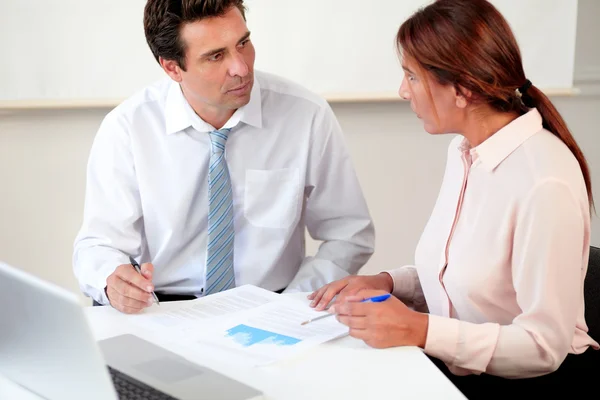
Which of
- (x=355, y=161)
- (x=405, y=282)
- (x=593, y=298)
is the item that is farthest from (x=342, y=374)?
(x=355, y=161)

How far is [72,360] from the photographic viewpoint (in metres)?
1.05

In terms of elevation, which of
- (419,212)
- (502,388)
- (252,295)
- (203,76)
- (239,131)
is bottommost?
(419,212)

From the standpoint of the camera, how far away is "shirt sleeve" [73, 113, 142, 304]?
6.71 feet

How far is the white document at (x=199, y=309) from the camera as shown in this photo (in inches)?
A: 60.4

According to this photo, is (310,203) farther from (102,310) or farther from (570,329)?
(570,329)

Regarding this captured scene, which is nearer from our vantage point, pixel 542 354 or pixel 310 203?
pixel 542 354

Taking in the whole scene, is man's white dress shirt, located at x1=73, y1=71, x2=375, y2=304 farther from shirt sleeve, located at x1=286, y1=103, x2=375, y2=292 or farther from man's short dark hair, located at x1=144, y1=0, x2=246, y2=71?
man's short dark hair, located at x1=144, y1=0, x2=246, y2=71

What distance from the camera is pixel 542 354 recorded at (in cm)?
137

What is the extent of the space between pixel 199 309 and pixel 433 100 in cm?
62

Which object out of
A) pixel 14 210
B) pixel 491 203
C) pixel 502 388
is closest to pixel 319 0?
pixel 14 210

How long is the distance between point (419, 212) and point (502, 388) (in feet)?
5.52

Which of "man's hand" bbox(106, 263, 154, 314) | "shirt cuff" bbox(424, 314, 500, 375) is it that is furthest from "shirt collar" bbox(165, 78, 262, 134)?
"shirt cuff" bbox(424, 314, 500, 375)

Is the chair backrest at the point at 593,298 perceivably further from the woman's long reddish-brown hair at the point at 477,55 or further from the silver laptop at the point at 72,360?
the silver laptop at the point at 72,360

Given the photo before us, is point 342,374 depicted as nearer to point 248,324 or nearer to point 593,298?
point 248,324
